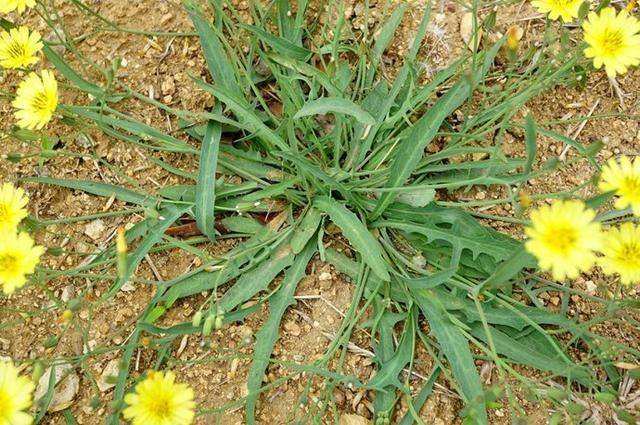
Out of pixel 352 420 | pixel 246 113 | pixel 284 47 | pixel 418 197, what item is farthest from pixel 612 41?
pixel 352 420

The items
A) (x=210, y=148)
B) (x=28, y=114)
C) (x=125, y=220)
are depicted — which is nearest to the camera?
(x=28, y=114)

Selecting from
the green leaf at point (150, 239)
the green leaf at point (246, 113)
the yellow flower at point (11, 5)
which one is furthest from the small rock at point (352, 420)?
the yellow flower at point (11, 5)

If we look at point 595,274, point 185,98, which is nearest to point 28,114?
point 185,98

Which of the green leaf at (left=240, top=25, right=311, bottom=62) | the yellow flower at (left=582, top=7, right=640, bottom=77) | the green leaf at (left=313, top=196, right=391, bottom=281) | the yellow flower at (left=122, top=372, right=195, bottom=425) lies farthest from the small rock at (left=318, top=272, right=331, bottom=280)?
the yellow flower at (left=582, top=7, right=640, bottom=77)

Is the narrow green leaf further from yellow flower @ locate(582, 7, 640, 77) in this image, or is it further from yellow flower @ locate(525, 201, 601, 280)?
yellow flower @ locate(582, 7, 640, 77)

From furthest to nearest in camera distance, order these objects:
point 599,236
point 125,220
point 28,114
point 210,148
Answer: point 125,220
point 210,148
point 28,114
point 599,236

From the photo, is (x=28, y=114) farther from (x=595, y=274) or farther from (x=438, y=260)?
(x=595, y=274)
